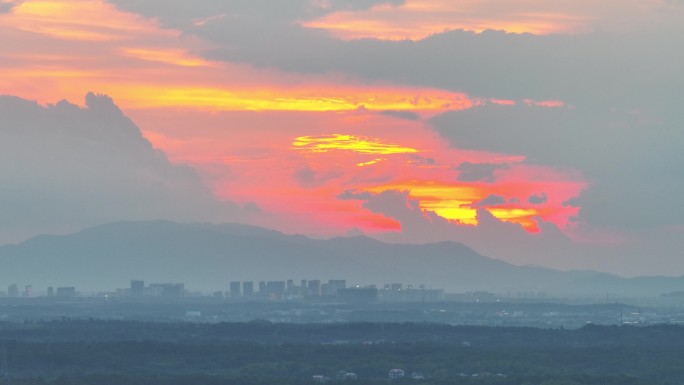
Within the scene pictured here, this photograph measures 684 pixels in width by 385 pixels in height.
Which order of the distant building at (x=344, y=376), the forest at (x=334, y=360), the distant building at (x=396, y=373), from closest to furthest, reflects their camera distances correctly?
the forest at (x=334, y=360)
the distant building at (x=344, y=376)
the distant building at (x=396, y=373)

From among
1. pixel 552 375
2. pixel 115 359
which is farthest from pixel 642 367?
pixel 115 359

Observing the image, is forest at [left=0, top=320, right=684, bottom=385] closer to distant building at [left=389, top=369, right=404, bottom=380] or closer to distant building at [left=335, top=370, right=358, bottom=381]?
distant building at [left=335, top=370, right=358, bottom=381]

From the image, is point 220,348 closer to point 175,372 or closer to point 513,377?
point 175,372

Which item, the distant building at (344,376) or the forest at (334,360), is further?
the distant building at (344,376)

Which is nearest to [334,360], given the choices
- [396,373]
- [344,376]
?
[396,373]

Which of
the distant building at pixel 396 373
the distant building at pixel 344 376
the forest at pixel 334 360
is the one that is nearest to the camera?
the forest at pixel 334 360

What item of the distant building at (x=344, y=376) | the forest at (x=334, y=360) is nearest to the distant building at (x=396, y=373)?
the forest at (x=334, y=360)

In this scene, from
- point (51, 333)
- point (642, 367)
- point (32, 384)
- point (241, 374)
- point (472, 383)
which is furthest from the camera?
point (51, 333)

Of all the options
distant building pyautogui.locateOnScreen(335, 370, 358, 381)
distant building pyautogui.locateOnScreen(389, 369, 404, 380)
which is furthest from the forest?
distant building pyautogui.locateOnScreen(389, 369, 404, 380)

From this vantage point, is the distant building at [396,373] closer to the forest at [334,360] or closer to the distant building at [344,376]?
the forest at [334,360]

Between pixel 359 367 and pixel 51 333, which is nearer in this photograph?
pixel 359 367

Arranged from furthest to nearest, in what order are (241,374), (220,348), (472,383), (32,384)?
(220,348) → (241,374) → (472,383) → (32,384)
